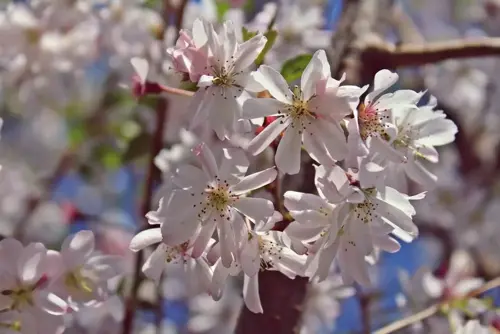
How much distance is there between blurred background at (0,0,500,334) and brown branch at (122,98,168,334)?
0.02 meters

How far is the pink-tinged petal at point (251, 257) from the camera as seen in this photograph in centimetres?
72

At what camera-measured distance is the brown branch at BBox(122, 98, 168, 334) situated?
3.76 ft

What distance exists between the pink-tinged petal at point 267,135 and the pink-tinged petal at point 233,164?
1 cm

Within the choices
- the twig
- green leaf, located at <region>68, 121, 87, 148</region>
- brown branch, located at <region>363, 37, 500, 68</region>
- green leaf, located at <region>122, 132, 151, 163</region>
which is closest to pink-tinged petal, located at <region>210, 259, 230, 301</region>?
the twig

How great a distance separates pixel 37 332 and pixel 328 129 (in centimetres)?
41

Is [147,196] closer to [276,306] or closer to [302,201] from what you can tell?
[276,306]

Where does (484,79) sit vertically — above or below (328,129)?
below

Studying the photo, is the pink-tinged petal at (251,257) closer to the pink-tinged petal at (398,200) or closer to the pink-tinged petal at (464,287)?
the pink-tinged petal at (398,200)

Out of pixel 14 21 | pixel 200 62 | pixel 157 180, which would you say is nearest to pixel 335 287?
pixel 157 180

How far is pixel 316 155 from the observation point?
0.73m

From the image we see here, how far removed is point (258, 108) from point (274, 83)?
0.04 meters

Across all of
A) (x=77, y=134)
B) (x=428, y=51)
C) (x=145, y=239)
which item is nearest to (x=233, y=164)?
(x=145, y=239)

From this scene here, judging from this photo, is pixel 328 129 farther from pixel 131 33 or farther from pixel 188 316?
pixel 188 316

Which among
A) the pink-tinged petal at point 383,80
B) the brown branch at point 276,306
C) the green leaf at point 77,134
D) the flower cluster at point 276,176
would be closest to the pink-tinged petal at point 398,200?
the flower cluster at point 276,176
